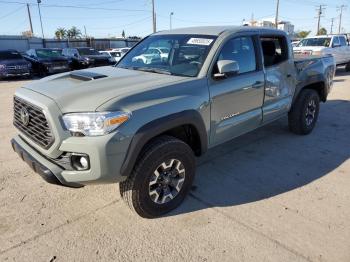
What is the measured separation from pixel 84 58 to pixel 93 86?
57.4ft

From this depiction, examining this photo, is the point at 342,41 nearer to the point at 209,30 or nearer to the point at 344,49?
the point at 344,49

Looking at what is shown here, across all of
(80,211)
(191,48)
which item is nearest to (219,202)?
(80,211)

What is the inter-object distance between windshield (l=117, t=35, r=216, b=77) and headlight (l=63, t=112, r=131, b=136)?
45.7 inches

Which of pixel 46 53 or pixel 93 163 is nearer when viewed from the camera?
pixel 93 163

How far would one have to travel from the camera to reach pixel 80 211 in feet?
10.9

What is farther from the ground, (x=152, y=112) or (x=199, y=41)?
(x=199, y=41)

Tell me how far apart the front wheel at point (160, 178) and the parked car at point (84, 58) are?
1737 cm

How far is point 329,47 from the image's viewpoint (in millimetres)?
14281

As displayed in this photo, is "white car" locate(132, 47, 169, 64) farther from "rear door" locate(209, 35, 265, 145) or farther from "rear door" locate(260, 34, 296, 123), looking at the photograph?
"rear door" locate(260, 34, 296, 123)

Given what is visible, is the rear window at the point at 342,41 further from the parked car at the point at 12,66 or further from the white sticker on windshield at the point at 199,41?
the parked car at the point at 12,66

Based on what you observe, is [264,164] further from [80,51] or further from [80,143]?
[80,51]

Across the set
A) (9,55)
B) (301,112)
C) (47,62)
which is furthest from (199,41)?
(9,55)

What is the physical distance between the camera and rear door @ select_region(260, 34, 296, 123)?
4.45 m

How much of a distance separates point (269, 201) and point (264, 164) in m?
1.04
